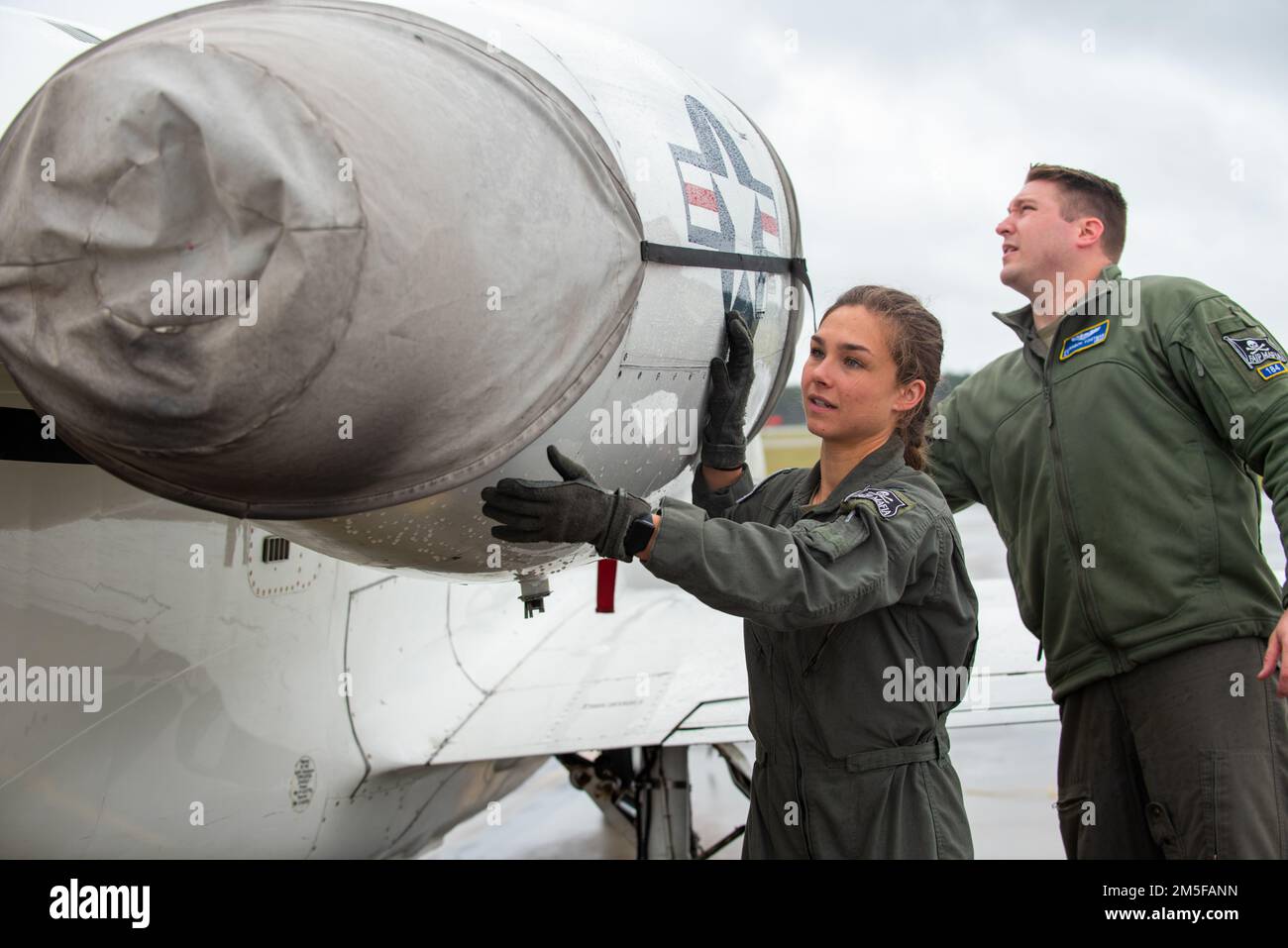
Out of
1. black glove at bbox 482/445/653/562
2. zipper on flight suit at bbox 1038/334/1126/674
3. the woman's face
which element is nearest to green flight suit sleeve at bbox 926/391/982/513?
zipper on flight suit at bbox 1038/334/1126/674

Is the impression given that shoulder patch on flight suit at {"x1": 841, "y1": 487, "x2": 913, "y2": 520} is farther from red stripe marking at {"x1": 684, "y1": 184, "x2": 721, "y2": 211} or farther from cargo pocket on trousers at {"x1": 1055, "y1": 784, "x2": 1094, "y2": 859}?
cargo pocket on trousers at {"x1": 1055, "y1": 784, "x2": 1094, "y2": 859}

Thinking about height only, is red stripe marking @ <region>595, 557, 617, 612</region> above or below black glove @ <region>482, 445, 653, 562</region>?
below

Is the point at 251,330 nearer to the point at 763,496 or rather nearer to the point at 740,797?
the point at 763,496

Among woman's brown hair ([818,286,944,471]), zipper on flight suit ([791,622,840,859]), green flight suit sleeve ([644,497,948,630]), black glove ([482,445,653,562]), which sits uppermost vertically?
woman's brown hair ([818,286,944,471])

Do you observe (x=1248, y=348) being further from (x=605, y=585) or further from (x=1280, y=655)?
(x=605, y=585)

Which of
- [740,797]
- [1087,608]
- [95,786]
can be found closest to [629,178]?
[1087,608]

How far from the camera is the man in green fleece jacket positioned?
2.92 meters

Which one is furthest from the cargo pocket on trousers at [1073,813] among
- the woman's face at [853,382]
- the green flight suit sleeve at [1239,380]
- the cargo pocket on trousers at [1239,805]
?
the woman's face at [853,382]

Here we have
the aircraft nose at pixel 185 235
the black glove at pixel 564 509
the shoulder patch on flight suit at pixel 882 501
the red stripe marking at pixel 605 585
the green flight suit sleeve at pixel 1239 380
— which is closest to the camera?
the aircraft nose at pixel 185 235

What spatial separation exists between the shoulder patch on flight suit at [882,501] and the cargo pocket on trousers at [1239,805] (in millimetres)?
1109

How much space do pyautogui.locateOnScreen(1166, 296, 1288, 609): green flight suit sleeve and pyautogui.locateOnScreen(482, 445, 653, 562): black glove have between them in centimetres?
152

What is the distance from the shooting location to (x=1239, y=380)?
2910 millimetres

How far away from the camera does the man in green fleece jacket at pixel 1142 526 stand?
9.59ft

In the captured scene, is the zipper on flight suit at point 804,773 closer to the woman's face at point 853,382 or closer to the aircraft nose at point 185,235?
the woman's face at point 853,382
